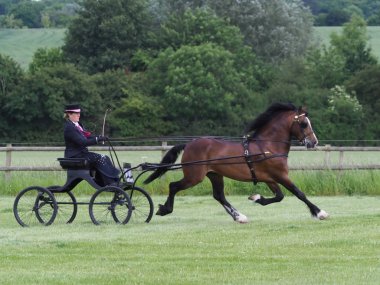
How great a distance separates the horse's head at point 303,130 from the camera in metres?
16.6

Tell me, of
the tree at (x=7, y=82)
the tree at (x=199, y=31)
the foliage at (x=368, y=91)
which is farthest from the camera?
the tree at (x=199, y=31)

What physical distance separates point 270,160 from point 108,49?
2381 inches

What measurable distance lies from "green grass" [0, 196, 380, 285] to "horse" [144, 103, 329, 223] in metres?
0.48

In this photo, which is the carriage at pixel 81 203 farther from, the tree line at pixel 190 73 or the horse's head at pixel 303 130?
the tree line at pixel 190 73

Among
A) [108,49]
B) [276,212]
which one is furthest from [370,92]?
[276,212]

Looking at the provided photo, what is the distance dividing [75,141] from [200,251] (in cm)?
373

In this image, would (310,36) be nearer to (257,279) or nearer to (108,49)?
(108,49)

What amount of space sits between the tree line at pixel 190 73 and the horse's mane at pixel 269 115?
142 feet

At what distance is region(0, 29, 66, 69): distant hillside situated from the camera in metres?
98.6

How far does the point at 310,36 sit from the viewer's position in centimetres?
8356

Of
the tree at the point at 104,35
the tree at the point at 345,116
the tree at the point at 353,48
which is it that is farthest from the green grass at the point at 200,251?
the tree at the point at 353,48

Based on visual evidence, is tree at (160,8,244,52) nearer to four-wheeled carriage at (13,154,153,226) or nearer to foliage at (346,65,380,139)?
foliage at (346,65,380,139)

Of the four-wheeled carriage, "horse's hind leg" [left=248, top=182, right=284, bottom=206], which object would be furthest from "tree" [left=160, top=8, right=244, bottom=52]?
the four-wheeled carriage

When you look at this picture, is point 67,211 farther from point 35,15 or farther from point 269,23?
point 35,15
